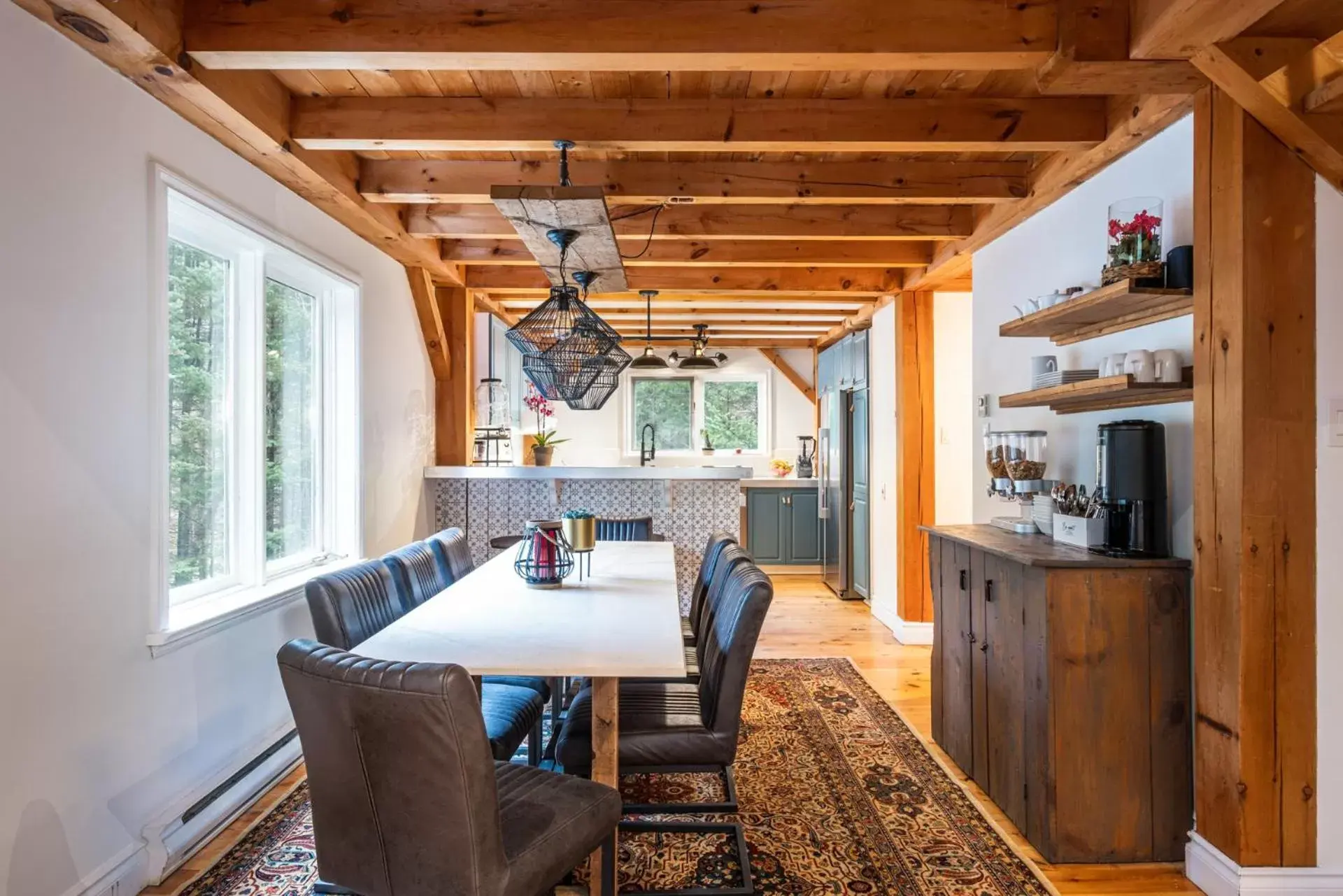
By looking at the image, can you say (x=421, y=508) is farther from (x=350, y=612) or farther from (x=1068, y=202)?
(x=1068, y=202)

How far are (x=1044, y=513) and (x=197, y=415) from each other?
9.75ft

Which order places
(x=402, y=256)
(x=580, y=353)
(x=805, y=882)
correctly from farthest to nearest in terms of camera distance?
(x=402, y=256), (x=580, y=353), (x=805, y=882)

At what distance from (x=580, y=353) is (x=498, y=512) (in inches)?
97.6

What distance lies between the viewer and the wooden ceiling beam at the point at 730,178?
9.73ft

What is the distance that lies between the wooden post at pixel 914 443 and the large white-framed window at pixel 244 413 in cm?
316

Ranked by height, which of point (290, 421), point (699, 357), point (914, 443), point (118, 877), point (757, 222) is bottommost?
point (118, 877)

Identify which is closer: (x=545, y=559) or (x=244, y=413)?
(x=545, y=559)

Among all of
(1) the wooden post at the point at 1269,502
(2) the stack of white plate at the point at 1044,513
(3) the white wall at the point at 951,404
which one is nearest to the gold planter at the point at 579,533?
(2) the stack of white plate at the point at 1044,513

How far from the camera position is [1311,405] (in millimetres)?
1892

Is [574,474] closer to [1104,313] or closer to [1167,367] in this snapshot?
[1104,313]

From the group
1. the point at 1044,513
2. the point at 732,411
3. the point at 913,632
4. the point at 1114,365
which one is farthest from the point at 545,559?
the point at 732,411

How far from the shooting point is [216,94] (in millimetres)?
2047

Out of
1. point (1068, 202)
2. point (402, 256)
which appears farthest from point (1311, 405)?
point (402, 256)

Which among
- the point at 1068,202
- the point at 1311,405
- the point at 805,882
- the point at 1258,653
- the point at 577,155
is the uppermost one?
the point at 577,155
